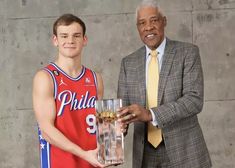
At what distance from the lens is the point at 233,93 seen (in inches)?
153

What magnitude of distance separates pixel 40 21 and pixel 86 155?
7.65ft

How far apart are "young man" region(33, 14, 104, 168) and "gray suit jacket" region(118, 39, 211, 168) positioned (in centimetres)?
43

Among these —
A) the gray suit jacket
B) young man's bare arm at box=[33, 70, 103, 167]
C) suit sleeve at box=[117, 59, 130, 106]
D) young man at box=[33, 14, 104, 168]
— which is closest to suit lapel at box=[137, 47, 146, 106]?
the gray suit jacket

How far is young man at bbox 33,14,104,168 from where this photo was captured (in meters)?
1.81

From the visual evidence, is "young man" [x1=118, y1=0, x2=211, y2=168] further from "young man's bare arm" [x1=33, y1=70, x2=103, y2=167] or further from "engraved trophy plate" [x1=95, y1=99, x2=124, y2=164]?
"young man's bare arm" [x1=33, y1=70, x2=103, y2=167]

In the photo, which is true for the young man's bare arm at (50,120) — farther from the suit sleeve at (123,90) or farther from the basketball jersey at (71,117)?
the suit sleeve at (123,90)

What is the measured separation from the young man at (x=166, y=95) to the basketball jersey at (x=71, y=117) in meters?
0.42

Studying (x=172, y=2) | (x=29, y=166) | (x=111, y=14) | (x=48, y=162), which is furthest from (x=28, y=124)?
(x=48, y=162)

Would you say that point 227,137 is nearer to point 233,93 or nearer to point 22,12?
point 233,93

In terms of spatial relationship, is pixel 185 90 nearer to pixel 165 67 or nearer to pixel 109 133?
pixel 165 67

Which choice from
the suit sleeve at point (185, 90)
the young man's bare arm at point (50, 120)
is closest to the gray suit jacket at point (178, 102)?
the suit sleeve at point (185, 90)

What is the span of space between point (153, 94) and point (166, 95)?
0.08 m


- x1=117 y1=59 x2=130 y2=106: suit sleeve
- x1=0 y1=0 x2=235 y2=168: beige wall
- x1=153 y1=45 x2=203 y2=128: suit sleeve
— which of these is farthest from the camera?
x1=0 y1=0 x2=235 y2=168: beige wall

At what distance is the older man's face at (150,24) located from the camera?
7.52 ft
